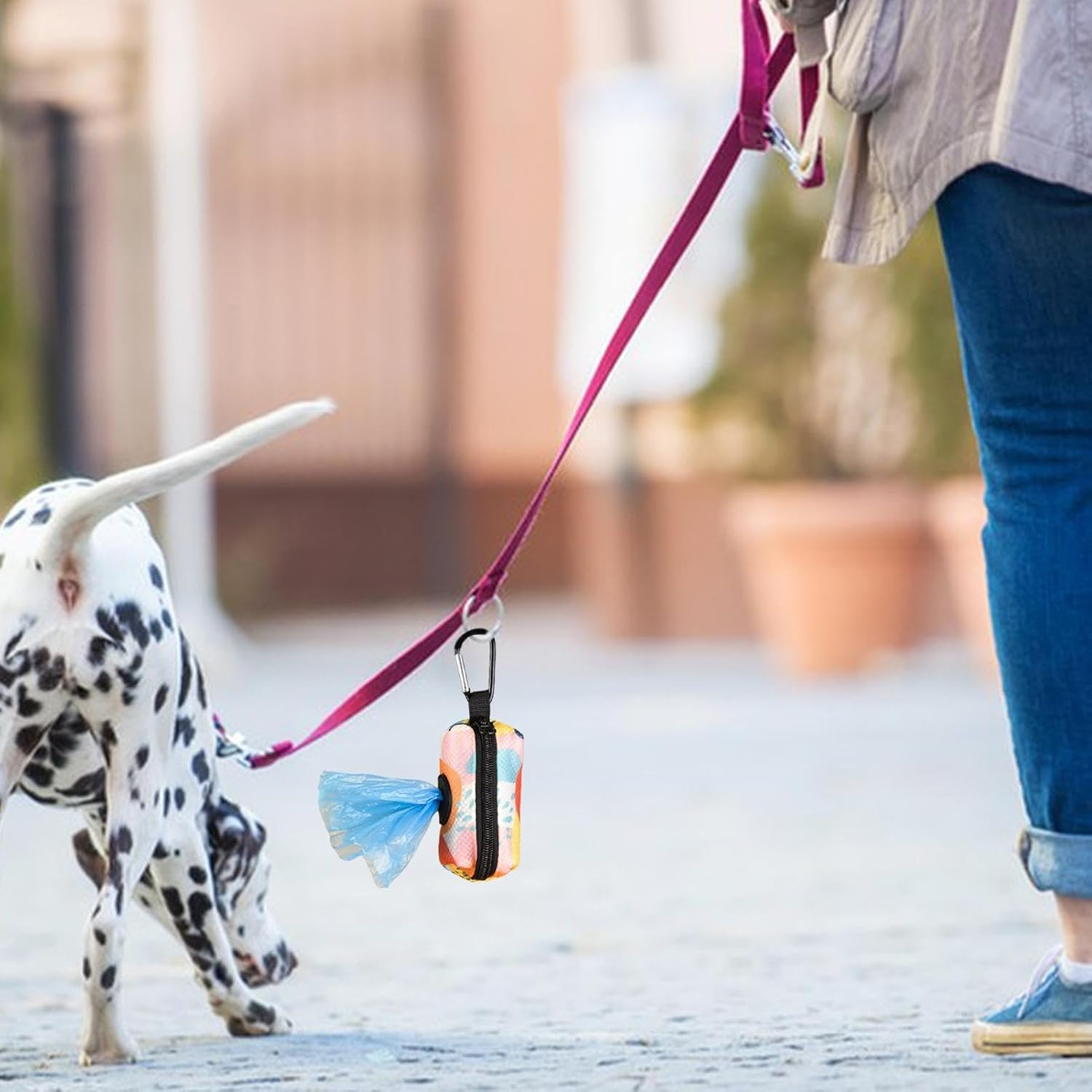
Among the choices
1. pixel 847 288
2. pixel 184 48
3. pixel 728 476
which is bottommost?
pixel 728 476

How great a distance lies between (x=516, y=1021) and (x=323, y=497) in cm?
955

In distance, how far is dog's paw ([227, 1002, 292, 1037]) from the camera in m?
2.88

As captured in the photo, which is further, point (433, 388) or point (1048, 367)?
point (433, 388)

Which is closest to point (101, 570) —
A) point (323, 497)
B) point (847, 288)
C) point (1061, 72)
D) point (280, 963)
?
point (280, 963)

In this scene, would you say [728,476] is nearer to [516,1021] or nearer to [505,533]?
[505,533]

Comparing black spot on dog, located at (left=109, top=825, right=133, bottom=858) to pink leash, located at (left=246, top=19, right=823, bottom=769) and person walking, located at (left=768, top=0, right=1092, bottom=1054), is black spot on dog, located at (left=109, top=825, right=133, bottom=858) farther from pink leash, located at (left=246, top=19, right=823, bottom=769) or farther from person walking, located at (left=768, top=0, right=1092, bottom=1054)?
person walking, located at (left=768, top=0, right=1092, bottom=1054)

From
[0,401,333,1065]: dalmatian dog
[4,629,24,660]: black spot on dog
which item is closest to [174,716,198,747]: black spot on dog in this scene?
[0,401,333,1065]: dalmatian dog

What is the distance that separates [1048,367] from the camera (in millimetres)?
2600

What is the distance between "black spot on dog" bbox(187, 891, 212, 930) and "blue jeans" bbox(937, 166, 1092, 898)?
875 mm

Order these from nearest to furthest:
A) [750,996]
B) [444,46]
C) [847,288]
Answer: [750,996]
[847,288]
[444,46]

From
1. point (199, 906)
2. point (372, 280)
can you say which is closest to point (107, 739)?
point (199, 906)

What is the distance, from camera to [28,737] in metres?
2.60

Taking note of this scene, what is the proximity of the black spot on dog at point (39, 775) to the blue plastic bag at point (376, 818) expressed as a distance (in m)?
0.28

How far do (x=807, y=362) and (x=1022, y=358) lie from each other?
22.2 ft
